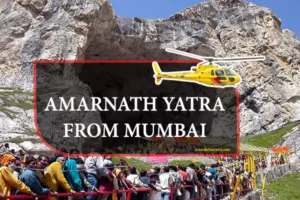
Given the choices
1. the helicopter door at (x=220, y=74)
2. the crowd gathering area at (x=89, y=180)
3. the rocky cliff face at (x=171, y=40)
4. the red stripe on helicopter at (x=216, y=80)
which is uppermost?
the rocky cliff face at (x=171, y=40)

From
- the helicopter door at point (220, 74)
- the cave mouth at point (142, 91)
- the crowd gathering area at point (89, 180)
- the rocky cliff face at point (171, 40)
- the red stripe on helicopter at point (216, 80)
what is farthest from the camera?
the cave mouth at point (142, 91)

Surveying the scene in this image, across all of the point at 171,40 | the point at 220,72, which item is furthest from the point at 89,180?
the point at 171,40

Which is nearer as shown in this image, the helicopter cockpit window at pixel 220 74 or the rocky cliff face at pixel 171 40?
the helicopter cockpit window at pixel 220 74

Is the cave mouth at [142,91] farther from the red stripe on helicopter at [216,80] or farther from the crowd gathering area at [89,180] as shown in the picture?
the crowd gathering area at [89,180]

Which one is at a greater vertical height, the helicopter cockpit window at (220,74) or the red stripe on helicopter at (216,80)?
the helicopter cockpit window at (220,74)

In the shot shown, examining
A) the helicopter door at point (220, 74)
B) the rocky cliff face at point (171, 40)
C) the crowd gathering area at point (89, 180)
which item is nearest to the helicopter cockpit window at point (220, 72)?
the helicopter door at point (220, 74)

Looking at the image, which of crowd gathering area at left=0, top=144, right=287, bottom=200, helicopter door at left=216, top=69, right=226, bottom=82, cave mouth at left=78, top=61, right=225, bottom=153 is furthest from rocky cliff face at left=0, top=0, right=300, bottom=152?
crowd gathering area at left=0, top=144, right=287, bottom=200
